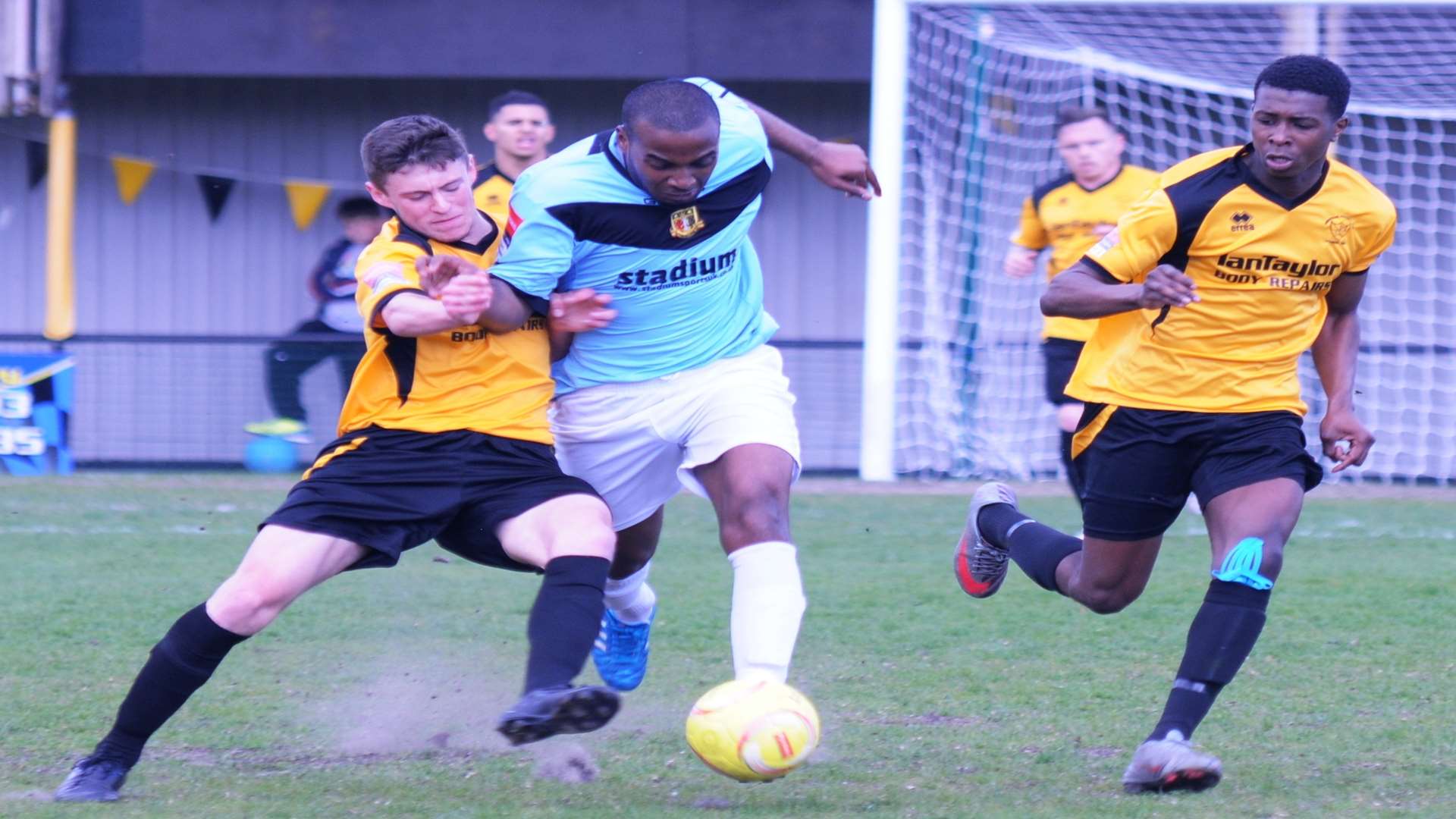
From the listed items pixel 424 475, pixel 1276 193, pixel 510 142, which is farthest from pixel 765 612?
pixel 510 142

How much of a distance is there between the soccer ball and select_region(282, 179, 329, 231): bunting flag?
10741mm

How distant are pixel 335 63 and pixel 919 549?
6.09 m

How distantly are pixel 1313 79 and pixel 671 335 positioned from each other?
1767mm

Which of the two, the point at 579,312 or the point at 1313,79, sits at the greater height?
the point at 1313,79

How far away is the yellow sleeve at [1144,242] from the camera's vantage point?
452cm

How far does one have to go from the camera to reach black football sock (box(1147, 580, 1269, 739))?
4203 mm

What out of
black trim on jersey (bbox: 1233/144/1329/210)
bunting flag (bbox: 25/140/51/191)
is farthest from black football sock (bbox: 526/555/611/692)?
bunting flag (bbox: 25/140/51/191)

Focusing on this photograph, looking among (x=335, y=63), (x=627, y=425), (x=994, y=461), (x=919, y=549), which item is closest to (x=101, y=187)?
(x=335, y=63)

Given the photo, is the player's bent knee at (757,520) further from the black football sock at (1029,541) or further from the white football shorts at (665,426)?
the black football sock at (1029,541)

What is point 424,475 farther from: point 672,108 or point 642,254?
point 672,108

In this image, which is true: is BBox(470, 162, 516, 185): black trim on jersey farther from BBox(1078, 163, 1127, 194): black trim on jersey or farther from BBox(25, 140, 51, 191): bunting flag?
BBox(25, 140, 51, 191): bunting flag

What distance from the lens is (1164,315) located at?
468 centimetres

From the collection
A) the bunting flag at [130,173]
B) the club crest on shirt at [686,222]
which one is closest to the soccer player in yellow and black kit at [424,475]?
the club crest on shirt at [686,222]

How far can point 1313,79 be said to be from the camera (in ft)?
14.4
